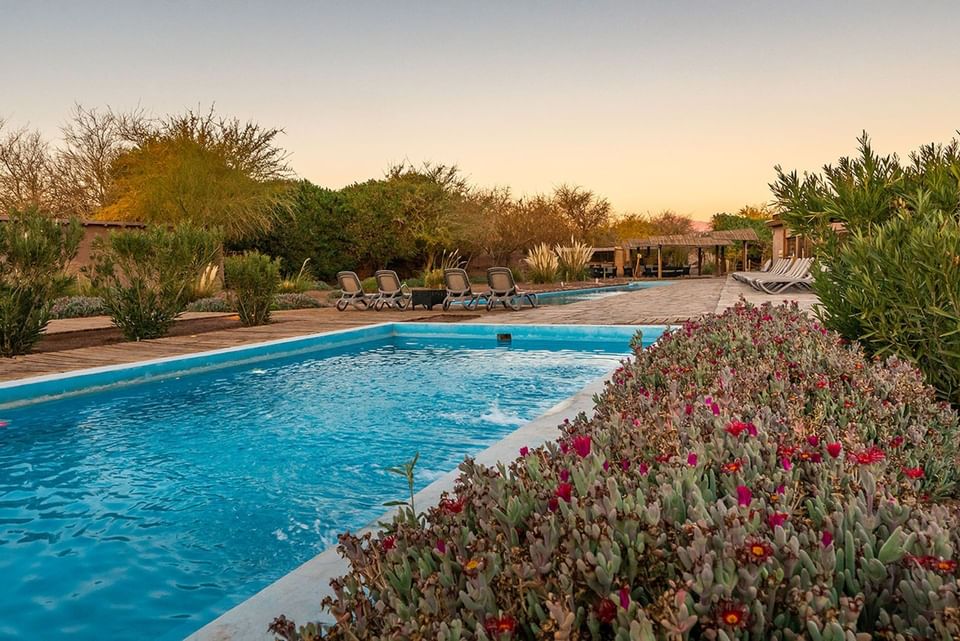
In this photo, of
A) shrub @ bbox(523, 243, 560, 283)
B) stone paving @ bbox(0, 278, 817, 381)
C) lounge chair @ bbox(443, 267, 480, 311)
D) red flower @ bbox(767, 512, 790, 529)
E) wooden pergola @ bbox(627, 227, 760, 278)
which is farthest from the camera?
wooden pergola @ bbox(627, 227, 760, 278)

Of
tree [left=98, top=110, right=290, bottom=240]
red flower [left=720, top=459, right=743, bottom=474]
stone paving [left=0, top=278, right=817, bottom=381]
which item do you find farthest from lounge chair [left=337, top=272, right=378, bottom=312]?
red flower [left=720, top=459, right=743, bottom=474]

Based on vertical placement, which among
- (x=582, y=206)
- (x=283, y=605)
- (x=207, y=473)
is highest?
(x=582, y=206)

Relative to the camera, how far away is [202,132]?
20.1m

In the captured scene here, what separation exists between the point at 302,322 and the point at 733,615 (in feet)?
38.4

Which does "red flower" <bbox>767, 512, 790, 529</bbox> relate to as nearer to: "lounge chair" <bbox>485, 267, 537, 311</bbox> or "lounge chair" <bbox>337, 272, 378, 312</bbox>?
"lounge chair" <bbox>485, 267, 537, 311</bbox>

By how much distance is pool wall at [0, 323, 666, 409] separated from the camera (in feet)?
21.1

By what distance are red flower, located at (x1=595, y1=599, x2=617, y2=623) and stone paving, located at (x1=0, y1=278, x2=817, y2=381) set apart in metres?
5.16

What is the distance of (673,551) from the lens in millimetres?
1129

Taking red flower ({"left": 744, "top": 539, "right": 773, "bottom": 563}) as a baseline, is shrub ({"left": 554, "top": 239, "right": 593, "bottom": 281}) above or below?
above

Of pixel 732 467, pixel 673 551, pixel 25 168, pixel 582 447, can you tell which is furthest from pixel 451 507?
pixel 25 168

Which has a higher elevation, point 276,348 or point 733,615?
point 733,615

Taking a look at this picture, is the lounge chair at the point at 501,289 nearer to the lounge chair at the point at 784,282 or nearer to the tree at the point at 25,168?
the lounge chair at the point at 784,282

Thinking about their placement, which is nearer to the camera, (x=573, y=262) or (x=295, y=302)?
(x=295, y=302)

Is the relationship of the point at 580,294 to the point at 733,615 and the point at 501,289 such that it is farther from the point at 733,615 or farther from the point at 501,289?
the point at 733,615
